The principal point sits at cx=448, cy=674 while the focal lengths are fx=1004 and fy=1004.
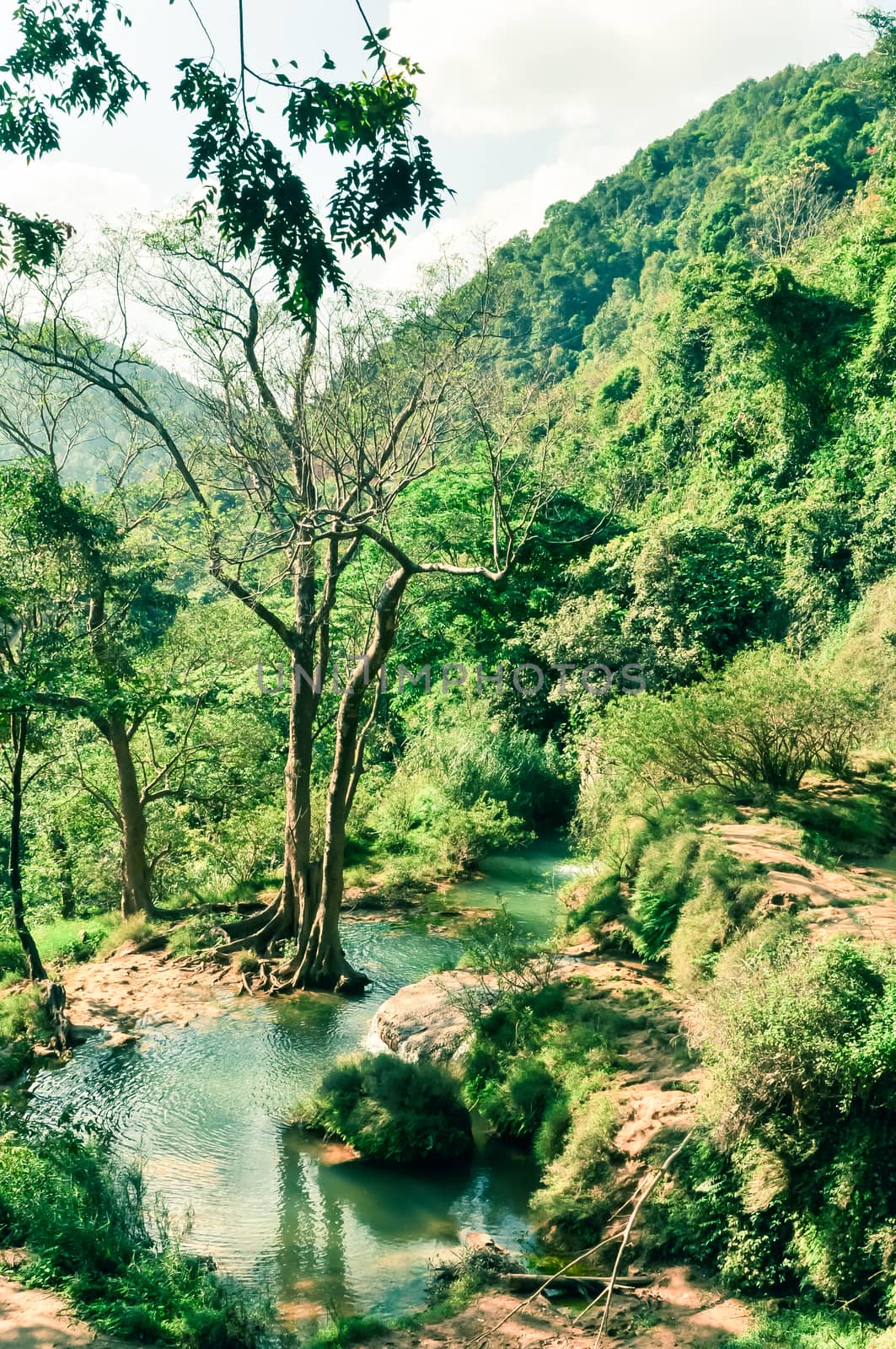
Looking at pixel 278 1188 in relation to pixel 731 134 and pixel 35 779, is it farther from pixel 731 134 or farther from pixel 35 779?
pixel 731 134

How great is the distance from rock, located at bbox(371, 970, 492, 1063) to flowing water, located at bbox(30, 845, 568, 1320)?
0.59 m

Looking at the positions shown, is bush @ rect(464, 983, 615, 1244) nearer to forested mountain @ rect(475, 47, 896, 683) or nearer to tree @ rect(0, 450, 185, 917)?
tree @ rect(0, 450, 185, 917)

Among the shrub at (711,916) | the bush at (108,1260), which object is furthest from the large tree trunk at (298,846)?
the bush at (108,1260)

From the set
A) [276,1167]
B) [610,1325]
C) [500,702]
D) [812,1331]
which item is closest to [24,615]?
[276,1167]

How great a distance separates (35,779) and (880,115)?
161 feet

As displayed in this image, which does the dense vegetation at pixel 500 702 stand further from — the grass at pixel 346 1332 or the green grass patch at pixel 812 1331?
the grass at pixel 346 1332

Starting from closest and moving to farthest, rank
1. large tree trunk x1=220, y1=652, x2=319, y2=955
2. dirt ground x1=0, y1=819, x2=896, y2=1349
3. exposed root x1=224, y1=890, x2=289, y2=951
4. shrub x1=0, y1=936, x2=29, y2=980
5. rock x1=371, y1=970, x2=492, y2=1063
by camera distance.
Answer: dirt ground x1=0, y1=819, x2=896, y2=1349 → rock x1=371, y1=970, x2=492, y2=1063 → large tree trunk x1=220, y1=652, x2=319, y2=955 → shrub x1=0, y1=936, x2=29, y2=980 → exposed root x1=224, y1=890, x2=289, y2=951

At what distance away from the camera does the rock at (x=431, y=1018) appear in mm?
9852

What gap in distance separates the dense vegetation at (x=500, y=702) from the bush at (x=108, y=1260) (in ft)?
0.15

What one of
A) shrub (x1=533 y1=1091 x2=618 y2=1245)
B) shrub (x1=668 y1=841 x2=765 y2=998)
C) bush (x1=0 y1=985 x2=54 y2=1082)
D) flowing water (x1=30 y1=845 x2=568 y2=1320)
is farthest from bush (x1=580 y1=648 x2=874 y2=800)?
bush (x1=0 y1=985 x2=54 y2=1082)

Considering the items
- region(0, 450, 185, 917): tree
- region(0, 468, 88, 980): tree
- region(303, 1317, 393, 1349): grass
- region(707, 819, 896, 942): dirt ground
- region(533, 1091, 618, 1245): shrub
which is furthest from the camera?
region(0, 450, 185, 917): tree

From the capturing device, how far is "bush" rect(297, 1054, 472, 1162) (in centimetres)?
858

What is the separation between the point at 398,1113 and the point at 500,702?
14.4 meters

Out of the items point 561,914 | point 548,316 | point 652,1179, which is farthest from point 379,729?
point 548,316
